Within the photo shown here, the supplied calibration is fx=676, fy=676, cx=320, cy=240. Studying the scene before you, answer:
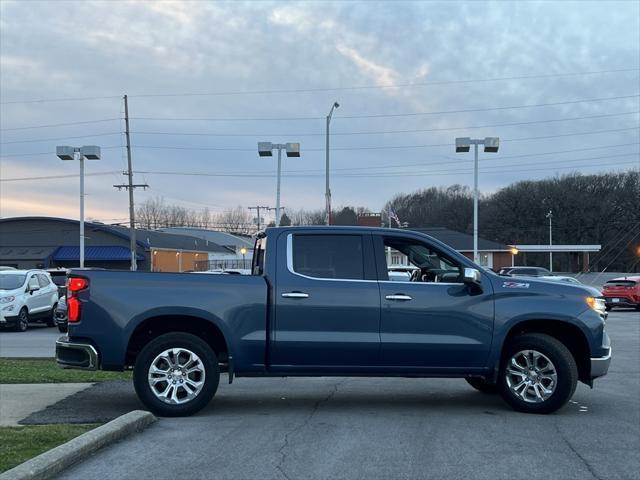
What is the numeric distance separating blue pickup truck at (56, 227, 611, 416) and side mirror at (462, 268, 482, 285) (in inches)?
0.5

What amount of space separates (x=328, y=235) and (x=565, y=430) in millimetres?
3278

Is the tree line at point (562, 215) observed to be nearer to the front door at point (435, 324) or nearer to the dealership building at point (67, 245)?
the dealership building at point (67, 245)

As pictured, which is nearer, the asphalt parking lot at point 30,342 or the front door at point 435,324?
the front door at point 435,324

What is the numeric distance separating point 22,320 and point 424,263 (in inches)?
629

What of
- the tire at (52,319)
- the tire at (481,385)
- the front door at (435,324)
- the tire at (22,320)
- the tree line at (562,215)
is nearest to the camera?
the front door at (435,324)

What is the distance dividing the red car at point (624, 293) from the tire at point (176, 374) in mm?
26309

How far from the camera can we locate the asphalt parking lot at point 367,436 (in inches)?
215

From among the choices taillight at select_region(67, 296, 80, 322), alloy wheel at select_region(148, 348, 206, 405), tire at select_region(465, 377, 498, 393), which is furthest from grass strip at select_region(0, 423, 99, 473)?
tire at select_region(465, 377, 498, 393)

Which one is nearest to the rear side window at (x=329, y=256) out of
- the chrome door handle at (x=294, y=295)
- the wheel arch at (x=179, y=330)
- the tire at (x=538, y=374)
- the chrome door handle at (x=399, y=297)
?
the chrome door handle at (x=294, y=295)

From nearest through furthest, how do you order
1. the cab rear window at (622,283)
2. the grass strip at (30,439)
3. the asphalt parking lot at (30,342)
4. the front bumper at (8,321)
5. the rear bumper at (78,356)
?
the grass strip at (30,439) → the rear bumper at (78,356) → the asphalt parking lot at (30,342) → the front bumper at (8,321) → the cab rear window at (622,283)

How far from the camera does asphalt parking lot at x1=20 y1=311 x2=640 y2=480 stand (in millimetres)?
5449

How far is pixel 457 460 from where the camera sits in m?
5.76

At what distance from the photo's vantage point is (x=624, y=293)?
29.5 meters

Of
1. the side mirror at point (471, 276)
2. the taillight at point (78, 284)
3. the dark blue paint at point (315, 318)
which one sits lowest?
the dark blue paint at point (315, 318)
